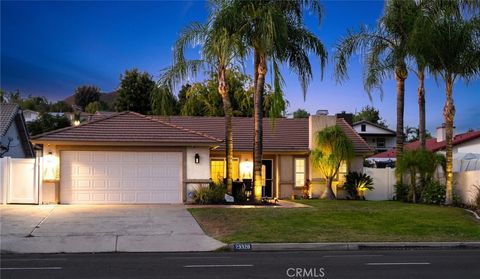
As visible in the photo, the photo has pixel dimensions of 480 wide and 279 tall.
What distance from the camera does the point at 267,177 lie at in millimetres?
30531

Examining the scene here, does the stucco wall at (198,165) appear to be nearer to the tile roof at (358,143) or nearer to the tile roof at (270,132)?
the tile roof at (270,132)

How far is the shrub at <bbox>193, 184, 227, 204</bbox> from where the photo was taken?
23250 mm

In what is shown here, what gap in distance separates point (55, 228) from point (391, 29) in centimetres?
1745

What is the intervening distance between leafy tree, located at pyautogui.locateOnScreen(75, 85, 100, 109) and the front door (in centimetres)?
7282

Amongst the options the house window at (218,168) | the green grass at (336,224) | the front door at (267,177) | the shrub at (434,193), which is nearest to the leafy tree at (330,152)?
the front door at (267,177)

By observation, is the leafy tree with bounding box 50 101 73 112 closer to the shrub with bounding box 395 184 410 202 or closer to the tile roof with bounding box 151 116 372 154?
the tile roof with bounding box 151 116 372 154

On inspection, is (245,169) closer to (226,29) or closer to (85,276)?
(226,29)

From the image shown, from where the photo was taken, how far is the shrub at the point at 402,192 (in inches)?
1081

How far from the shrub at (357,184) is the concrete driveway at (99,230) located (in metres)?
11.2

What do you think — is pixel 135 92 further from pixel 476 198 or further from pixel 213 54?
pixel 476 198

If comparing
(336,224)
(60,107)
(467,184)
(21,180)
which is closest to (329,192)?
(467,184)

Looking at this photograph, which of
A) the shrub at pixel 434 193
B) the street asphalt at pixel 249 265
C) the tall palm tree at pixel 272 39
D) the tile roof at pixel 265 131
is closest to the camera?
the street asphalt at pixel 249 265

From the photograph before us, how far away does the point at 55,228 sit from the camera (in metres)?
16.2

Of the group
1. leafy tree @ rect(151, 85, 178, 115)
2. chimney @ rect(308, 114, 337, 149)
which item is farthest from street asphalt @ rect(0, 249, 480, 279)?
chimney @ rect(308, 114, 337, 149)
